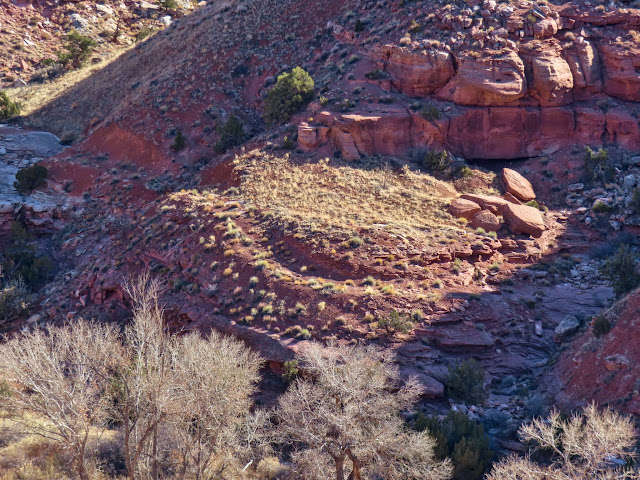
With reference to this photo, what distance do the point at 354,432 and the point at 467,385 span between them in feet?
22.1

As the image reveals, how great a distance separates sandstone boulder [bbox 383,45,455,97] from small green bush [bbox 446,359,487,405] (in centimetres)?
1980

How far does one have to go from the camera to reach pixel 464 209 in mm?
33812

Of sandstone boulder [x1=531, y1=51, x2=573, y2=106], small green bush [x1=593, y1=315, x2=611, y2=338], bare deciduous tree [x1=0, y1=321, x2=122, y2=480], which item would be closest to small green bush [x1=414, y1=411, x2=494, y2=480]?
small green bush [x1=593, y1=315, x2=611, y2=338]

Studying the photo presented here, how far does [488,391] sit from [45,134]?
1494 inches

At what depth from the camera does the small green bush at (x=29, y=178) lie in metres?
41.4

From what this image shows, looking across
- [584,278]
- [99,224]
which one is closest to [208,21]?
[99,224]

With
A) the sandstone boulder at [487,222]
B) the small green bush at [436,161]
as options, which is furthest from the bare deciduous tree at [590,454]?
the small green bush at [436,161]

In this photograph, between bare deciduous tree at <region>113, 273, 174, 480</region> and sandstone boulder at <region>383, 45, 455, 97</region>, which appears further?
sandstone boulder at <region>383, 45, 455, 97</region>

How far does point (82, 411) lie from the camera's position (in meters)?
18.2

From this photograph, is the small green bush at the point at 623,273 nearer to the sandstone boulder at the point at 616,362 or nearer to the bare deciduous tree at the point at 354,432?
the sandstone boulder at the point at 616,362

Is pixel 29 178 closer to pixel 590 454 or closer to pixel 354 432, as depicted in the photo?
pixel 354 432

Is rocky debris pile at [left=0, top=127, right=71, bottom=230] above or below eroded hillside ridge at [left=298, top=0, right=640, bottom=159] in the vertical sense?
below

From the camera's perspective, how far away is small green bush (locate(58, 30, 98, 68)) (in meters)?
60.9

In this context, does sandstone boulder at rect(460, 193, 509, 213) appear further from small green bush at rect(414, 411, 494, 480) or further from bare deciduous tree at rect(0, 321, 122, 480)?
bare deciduous tree at rect(0, 321, 122, 480)
